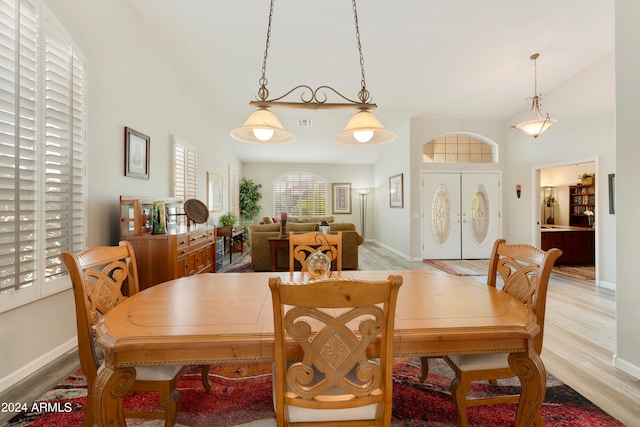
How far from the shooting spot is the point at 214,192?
19.6 feet

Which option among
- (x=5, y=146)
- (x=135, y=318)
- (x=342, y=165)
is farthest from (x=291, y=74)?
(x=342, y=165)

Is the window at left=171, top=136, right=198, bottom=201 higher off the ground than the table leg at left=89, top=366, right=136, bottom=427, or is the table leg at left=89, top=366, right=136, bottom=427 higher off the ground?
the window at left=171, top=136, right=198, bottom=201

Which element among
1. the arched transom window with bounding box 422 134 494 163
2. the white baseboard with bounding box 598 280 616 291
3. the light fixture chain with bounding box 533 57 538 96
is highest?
the light fixture chain with bounding box 533 57 538 96

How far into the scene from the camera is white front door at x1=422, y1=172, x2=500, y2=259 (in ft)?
20.1

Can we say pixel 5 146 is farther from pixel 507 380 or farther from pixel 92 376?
pixel 507 380

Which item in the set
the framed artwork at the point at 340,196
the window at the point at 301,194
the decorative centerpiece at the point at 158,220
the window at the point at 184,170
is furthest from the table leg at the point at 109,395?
the framed artwork at the point at 340,196

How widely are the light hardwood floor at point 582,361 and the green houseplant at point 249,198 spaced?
22.4 ft

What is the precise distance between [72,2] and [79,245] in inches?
77.9

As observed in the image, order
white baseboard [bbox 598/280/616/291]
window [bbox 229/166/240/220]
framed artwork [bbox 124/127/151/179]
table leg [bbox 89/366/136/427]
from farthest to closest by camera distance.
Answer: window [bbox 229/166/240/220], white baseboard [bbox 598/280/616/291], framed artwork [bbox 124/127/151/179], table leg [bbox 89/366/136/427]

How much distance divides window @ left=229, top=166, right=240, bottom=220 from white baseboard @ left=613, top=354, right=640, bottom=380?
23.6 feet

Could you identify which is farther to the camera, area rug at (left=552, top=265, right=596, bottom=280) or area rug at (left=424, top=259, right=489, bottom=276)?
area rug at (left=424, top=259, right=489, bottom=276)

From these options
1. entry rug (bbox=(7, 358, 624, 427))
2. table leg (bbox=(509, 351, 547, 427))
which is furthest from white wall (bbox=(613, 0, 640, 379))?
table leg (bbox=(509, 351, 547, 427))

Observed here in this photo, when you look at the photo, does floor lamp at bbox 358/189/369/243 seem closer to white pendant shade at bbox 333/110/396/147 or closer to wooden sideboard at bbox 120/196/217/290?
wooden sideboard at bbox 120/196/217/290

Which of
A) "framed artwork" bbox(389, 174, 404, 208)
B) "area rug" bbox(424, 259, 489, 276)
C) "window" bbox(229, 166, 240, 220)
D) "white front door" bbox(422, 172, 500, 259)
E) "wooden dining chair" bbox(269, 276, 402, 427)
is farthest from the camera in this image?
"window" bbox(229, 166, 240, 220)
